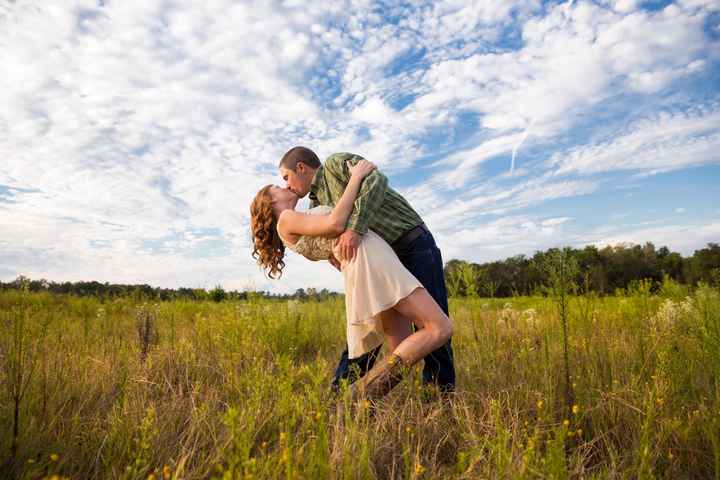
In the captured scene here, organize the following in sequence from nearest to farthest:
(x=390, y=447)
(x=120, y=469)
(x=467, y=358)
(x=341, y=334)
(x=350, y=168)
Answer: (x=120, y=469), (x=390, y=447), (x=350, y=168), (x=467, y=358), (x=341, y=334)

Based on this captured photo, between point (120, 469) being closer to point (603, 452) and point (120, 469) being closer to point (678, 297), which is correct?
point (603, 452)

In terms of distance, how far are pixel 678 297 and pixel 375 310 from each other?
11.6ft

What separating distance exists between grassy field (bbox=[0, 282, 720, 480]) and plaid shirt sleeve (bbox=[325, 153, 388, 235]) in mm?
914

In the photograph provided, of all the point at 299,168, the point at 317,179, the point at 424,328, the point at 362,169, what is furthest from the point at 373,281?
the point at 299,168

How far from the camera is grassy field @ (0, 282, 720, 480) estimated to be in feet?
6.74

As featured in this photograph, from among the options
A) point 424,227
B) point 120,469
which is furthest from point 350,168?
point 120,469

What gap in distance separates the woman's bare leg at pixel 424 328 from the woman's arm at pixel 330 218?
0.62 metres

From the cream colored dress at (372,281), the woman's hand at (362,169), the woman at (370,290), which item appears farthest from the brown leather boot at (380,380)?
the woman's hand at (362,169)

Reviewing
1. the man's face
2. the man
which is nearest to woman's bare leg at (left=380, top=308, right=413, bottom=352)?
the man

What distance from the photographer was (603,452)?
2.61 metres

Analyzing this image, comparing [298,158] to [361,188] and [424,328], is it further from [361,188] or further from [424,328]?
[424,328]

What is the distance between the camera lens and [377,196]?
9.62ft

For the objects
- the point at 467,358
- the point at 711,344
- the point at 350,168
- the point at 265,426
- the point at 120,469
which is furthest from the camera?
the point at 467,358

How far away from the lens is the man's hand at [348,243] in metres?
2.82
